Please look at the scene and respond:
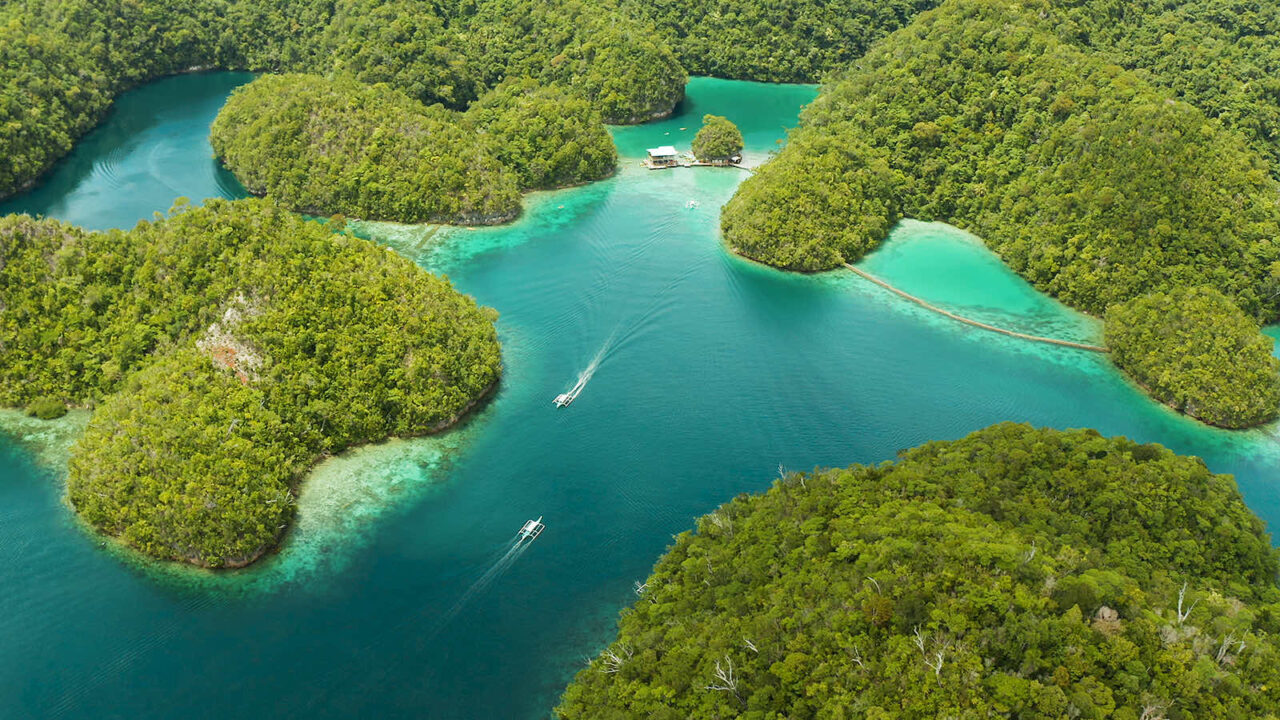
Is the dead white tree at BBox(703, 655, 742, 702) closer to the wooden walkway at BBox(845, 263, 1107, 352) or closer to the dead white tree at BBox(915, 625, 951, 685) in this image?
the dead white tree at BBox(915, 625, 951, 685)

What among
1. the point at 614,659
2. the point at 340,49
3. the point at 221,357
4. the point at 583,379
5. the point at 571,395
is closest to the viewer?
the point at 614,659

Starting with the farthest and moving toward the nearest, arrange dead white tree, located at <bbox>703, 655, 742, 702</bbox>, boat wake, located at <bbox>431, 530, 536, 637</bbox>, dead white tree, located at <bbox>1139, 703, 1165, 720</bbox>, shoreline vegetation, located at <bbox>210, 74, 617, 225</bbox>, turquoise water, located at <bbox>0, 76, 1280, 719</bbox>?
1. shoreline vegetation, located at <bbox>210, 74, 617, 225</bbox>
2. boat wake, located at <bbox>431, 530, 536, 637</bbox>
3. turquoise water, located at <bbox>0, 76, 1280, 719</bbox>
4. dead white tree, located at <bbox>703, 655, 742, 702</bbox>
5. dead white tree, located at <bbox>1139, 703, 1165, 720</bbox>

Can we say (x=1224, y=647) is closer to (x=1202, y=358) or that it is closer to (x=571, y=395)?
(x=1202, y=358)

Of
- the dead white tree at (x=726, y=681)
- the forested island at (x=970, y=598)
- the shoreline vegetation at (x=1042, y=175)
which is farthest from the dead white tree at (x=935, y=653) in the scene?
the shoreline vegetation at (x=1042, y=175)

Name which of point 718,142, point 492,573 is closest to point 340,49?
point 718,142

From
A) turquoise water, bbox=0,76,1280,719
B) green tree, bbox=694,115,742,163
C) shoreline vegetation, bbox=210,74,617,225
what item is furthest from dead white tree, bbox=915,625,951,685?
green tree, bbox=694,115,742,163

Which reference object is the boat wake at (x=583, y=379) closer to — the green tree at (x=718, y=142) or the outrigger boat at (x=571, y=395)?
the outrigger boat at (x=571, y=395)

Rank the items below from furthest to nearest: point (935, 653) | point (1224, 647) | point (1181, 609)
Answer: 1. point (1181, 609)
2. point (935, 653)
3. point (1224, 647)

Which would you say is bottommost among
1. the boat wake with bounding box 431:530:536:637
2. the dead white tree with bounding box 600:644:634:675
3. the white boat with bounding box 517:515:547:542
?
the boat wake with bounding box 431:530:536:637

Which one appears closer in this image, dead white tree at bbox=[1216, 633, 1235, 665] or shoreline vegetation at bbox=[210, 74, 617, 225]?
dead white tree at bbox=[1216, 633, 1235, 665]
